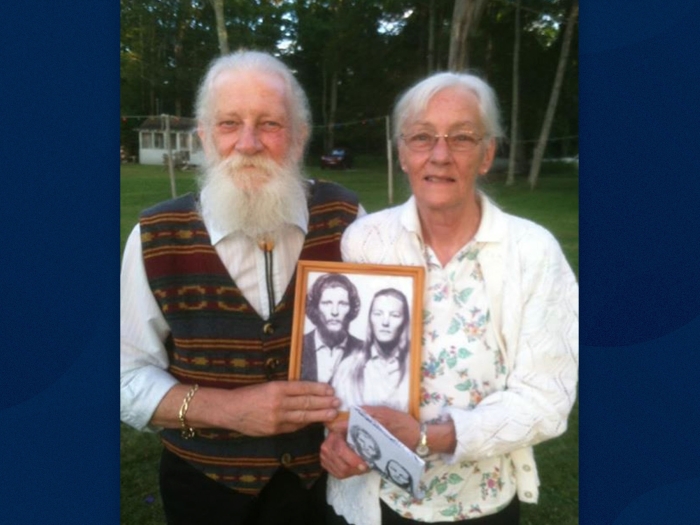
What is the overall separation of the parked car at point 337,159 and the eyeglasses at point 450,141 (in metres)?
0.22

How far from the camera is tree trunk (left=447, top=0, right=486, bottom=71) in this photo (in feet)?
5.29

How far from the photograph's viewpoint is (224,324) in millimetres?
1528

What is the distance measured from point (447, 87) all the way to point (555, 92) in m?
0.38

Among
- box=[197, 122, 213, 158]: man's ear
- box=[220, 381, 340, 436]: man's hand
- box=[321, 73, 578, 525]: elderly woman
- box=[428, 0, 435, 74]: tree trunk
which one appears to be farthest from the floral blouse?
box=[197, 122, 213, 158]: man's ear

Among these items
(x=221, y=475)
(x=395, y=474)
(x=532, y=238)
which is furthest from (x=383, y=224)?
(x=221, y=475)

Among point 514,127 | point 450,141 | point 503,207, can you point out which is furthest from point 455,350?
point 514,127

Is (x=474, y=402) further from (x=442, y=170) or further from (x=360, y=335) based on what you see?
(x=442, y=170)

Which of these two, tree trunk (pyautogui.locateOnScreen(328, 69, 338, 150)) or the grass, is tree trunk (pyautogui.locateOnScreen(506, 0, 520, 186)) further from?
tree trunk (pyautogui.locateOnScreen(328, 69, 338, 150))

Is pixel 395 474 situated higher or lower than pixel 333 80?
lower

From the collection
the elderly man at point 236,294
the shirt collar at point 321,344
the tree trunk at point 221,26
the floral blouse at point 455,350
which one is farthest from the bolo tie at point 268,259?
the tree trunk at point 221,26

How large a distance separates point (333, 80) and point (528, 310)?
2.44 ft

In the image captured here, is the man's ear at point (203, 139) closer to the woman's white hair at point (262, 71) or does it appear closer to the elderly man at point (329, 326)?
the woman's white hair at point (262, 71)

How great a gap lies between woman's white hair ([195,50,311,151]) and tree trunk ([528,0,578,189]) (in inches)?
22.7

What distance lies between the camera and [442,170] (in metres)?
1.43
